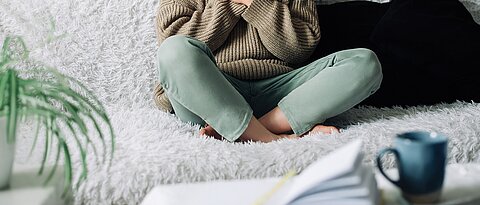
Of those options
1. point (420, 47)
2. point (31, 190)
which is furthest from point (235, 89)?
point (31, 190)

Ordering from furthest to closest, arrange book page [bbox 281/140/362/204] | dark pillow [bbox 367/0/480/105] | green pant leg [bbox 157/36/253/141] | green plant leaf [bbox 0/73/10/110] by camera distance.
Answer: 1. dark pillow [bbox 367/0/480/105]
2. green pant leg [bbox 157/36/253/141]
3. green plant leaf [bbox 0/73/10/110]
4. book page [bbox 281/140/362/204]

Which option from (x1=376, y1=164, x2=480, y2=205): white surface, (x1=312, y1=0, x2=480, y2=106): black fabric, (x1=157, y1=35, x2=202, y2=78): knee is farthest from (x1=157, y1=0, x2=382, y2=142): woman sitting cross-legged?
(x1=376, y1=164, x2=480, y2=205): white surface

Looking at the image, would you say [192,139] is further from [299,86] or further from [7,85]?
[7,85]

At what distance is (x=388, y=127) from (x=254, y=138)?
29 centimetres

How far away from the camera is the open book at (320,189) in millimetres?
838

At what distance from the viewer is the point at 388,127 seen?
1.48 meters

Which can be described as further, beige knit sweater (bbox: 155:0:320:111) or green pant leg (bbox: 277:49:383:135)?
beige knit sweater (bbox: 155:0:320:111)

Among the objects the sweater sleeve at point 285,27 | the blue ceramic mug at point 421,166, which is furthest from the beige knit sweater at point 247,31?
the blue ceramic mug at point 421,166

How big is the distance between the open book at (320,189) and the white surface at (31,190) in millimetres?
140

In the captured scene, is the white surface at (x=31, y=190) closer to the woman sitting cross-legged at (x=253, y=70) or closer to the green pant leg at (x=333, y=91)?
the woman sitting cross-legged at (x=253, y=70)

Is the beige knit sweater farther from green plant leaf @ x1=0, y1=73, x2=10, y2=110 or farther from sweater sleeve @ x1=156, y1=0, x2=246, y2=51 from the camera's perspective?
green plant leaf @ x1=0, y1=73, x2=10, y2=110

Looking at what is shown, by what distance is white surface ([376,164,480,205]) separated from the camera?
92 cm

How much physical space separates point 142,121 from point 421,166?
84cm

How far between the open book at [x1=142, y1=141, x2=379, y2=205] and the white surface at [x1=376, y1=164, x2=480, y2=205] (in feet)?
0.15
